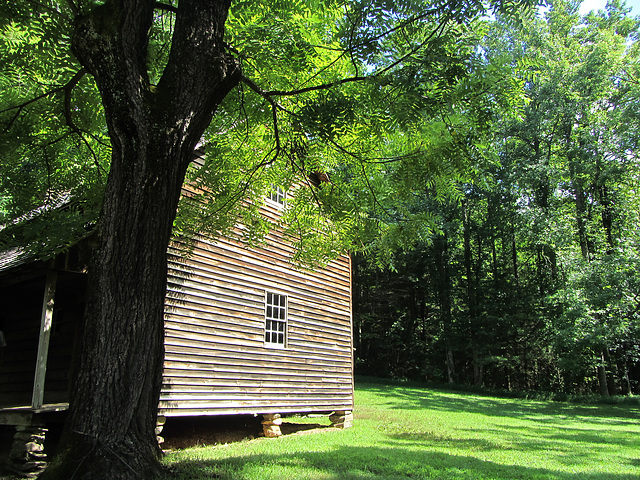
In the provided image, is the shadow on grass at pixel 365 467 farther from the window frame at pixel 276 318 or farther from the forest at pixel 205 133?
the window frame at pixel 276 318

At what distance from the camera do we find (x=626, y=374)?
27.9 meters

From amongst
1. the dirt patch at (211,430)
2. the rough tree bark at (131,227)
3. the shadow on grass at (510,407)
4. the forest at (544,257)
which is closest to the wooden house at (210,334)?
the dirt patch at (211,430)

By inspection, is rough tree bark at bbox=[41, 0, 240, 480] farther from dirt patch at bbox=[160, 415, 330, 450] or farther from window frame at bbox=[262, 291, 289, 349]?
window frame at bbox=[262, 291, 289, 349]

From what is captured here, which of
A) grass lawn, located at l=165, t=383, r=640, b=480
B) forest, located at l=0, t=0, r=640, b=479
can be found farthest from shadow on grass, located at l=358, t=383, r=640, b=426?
forest, located at l=0, t=0, r=640, b=479

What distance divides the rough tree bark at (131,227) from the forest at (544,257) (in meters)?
19.4

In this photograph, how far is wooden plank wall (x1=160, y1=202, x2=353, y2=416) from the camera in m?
9.16

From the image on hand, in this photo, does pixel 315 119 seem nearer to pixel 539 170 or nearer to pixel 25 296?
pixel 25 296

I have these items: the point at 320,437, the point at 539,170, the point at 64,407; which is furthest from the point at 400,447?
the point at 539,170

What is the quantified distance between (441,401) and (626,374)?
45.3 ft

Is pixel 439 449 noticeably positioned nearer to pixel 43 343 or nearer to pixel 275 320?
pixel 275 320

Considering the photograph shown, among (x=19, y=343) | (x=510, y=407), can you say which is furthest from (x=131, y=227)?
(x=510, y=407)

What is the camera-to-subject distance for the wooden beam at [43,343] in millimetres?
7531

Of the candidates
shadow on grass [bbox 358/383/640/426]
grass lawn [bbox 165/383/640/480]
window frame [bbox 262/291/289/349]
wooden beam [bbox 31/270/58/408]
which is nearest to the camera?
grass lawn [bbox 165/383/640/480]

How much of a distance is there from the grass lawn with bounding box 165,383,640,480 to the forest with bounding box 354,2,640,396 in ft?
18.3
